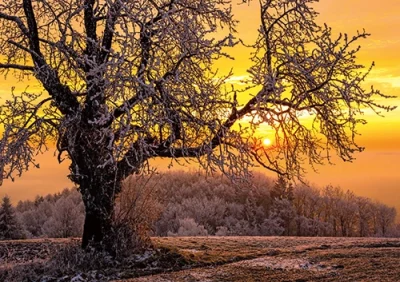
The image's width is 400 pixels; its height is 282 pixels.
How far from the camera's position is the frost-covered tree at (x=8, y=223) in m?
27.2

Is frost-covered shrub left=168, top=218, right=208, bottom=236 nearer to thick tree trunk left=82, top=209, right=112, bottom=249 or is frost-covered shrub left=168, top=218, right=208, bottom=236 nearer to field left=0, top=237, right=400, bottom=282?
field left=0, top=237, right=400, bottom=282

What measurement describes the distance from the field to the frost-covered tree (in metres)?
11.6

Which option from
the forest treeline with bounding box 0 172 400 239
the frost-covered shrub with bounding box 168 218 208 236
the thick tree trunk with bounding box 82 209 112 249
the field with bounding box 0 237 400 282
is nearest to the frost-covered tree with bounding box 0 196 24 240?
the forest treeline with bounding box 0 172 400 239

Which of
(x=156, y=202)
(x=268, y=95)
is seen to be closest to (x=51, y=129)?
(x=156, y=202)

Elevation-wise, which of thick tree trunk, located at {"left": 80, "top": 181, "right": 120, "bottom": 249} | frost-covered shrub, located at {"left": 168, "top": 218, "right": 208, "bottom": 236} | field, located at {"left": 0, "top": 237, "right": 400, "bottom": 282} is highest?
thick tree trunk, located at {"left": 80, "top": 181, "right": 120, "bottom": 249}

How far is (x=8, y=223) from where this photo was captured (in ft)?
91.1

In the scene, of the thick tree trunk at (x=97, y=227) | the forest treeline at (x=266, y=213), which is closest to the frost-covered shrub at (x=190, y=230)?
the forest treeline at (x=266, y=213)

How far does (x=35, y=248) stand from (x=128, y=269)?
5.13 meters

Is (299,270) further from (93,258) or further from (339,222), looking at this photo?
(339,222)

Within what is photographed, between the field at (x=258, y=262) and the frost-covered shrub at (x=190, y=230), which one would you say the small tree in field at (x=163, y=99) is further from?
the frost-covered shrub at (x=190, y=230)

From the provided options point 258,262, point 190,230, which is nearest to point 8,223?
point 190,230

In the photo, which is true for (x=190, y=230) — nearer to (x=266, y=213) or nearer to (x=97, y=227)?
(x=266, y=213)

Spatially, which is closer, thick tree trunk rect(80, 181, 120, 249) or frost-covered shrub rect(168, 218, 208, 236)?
thick tree trunk rect(80, 181, 120, 249)

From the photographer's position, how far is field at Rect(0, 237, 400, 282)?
10.6 metres
